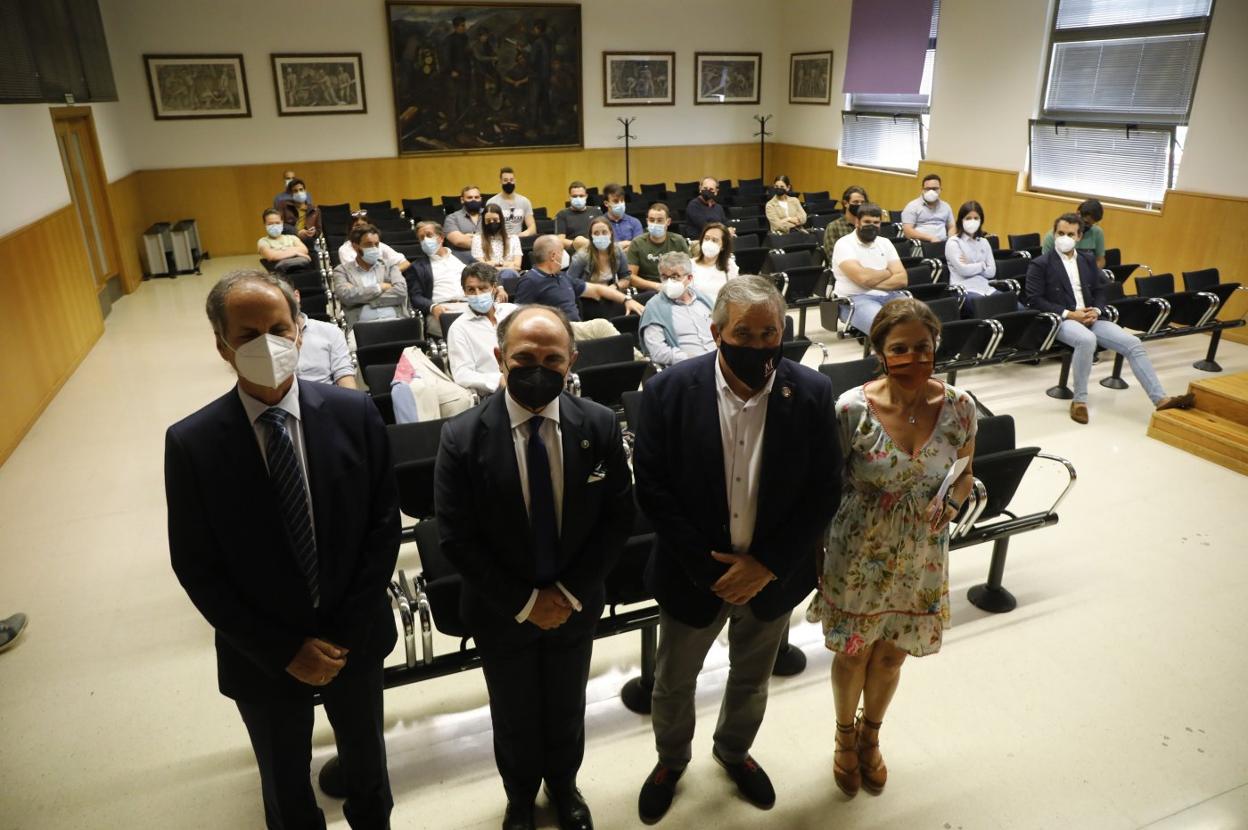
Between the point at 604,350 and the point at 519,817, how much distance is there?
305cm

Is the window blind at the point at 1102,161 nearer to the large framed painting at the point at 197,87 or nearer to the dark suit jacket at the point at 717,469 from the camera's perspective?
the dark suit jacket at the point at 717,469

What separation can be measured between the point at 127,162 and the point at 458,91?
16.6 ft

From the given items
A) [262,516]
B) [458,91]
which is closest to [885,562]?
[262,516]

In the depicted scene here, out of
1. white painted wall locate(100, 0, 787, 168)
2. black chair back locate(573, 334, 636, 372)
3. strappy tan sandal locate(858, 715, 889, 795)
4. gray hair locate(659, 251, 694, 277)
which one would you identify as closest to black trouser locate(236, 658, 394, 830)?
strappy tan sandal locate(858, 715, 889, 795)

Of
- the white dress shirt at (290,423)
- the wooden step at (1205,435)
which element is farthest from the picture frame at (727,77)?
the white dress shirt at (290,423)

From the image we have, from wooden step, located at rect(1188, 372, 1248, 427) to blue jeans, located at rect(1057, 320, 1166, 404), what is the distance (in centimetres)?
25

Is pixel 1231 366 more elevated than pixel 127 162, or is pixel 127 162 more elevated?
pixel 127 162

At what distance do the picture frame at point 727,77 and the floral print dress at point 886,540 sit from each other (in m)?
14.0

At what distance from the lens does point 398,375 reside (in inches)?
168

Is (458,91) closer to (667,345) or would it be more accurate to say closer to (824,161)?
(824,161)

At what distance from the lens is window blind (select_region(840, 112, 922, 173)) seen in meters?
12.4

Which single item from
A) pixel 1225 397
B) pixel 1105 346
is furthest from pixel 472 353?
pixel 1225 397

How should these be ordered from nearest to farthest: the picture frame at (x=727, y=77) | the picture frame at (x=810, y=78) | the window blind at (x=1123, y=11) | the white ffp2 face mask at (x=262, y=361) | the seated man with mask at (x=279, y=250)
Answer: the white ffp2 face mask at (x=262, y=361) < the seated man with mask at (x=279, y=250) < the window blind at (x=1123, y=11) < the picture frame at (x=810, y=78) < the picture frame at (x=727, y=77)

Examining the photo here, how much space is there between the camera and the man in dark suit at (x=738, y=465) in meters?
2.11
